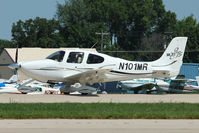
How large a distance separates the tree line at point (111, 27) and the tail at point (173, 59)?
5216 cm

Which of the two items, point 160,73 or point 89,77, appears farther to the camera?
point 160,73

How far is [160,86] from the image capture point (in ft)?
97.8

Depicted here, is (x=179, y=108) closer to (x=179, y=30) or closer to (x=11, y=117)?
(x=11, y=117)

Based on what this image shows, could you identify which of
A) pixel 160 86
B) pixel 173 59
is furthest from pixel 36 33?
pixel 173 59

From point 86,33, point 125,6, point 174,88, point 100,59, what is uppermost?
point 125,6

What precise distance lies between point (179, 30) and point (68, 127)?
249ft

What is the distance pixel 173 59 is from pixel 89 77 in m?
4.89

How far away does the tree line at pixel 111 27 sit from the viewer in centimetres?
8000

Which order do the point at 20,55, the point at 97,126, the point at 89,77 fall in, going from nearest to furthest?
the point at 97,126 < the point at 89,77 < the point at 20,55

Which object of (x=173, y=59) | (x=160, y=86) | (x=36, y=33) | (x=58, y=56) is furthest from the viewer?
(x=36, y=33)

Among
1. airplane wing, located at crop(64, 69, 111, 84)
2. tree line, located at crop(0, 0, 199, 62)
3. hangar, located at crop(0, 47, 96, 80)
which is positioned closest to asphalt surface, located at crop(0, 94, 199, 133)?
airplane wing, located at crop(64, 69, 111, 84)

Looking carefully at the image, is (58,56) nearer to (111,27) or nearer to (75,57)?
(75,57)

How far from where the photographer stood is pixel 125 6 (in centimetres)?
9275

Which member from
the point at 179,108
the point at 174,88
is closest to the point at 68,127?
the point at 179,108
